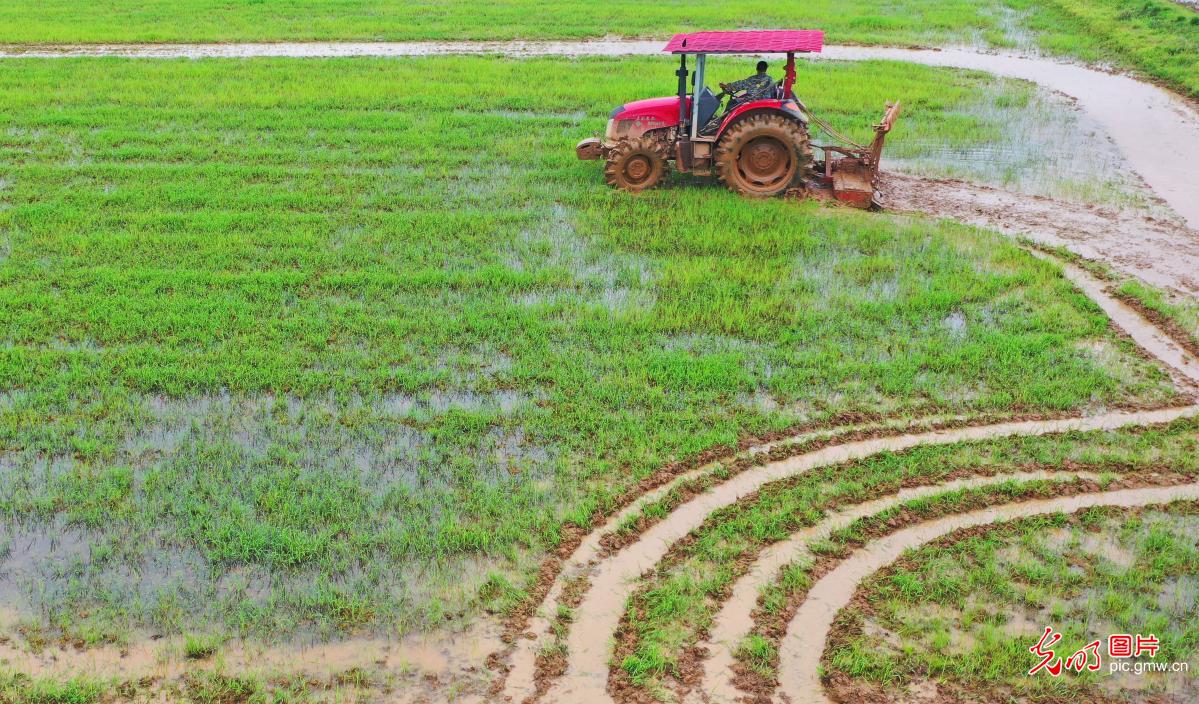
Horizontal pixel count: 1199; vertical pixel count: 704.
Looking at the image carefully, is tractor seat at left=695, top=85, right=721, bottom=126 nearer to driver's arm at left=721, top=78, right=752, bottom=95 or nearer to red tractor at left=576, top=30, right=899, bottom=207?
red tractor at left=576, top=30, right=899, bottom=207

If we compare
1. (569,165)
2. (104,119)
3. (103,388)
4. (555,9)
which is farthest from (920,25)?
(103,388)

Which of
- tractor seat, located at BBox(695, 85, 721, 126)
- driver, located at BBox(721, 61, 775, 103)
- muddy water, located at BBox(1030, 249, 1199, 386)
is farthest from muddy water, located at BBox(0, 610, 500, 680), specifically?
driver, located at BBox(721, 61, 775, 103)

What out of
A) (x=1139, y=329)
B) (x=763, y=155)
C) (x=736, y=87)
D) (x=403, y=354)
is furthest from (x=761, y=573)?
(x=736, y=87)

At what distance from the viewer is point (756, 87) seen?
35.4 feet

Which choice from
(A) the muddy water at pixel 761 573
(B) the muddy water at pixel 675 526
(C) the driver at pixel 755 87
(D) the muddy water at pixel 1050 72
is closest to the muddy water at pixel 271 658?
(B) the muddy water at pixel 675 526

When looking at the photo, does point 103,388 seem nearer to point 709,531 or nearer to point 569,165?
point 709,531

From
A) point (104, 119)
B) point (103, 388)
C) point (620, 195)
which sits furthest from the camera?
point (104, 119)

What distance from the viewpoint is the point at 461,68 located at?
17094mm

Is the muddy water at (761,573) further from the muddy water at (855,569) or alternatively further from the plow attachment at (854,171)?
the plow attachment at (854,171)

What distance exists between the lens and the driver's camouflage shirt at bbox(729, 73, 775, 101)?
1076 cm

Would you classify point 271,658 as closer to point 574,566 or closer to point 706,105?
point 574,566

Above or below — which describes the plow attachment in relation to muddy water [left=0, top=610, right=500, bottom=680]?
above

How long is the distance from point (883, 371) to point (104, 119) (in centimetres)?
1169

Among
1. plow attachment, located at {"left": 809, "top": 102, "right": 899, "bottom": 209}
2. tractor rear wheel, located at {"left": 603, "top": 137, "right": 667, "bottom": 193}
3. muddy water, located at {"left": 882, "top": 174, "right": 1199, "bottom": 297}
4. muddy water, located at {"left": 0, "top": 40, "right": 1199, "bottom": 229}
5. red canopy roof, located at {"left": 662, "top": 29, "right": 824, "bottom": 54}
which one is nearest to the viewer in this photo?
muddy water, located at {"left": 882, "top": 174, "right": 1199, "bottom": 297}
